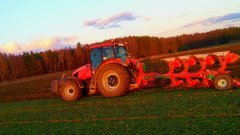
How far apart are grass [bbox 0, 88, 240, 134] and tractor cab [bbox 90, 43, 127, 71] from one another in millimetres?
2158

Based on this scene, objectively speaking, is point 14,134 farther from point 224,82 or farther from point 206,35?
point 206,35

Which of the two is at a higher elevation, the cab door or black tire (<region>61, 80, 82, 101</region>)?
the cab door

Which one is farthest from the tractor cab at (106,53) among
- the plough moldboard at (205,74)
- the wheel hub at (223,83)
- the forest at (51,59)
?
the forest at (51,59)

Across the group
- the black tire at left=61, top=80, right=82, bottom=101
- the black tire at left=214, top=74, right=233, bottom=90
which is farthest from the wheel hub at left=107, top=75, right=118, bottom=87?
the black tire at left=214, top=74, right=233, bottom=90

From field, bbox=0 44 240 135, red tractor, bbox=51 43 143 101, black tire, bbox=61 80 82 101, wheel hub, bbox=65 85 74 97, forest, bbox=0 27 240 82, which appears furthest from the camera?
forest, bbox=0 27 240 82

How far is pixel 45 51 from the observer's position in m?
75.8

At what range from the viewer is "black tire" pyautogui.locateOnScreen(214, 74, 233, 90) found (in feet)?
47.3

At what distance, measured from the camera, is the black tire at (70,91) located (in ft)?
57.5

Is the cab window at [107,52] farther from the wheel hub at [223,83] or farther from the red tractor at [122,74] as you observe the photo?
the wheel hub at [223,83]

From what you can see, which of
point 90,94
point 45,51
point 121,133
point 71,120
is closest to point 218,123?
point 121,133

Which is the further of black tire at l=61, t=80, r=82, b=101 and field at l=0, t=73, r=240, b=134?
black tire at l=61, t=80, r=82, b=101

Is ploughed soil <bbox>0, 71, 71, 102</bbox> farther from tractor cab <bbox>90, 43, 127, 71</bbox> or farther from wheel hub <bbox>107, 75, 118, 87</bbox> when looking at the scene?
wheel hub <bbox>107, 75, 118, 87</bbox>

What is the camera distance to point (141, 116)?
36.4 ft

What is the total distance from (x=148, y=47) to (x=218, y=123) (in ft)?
261
